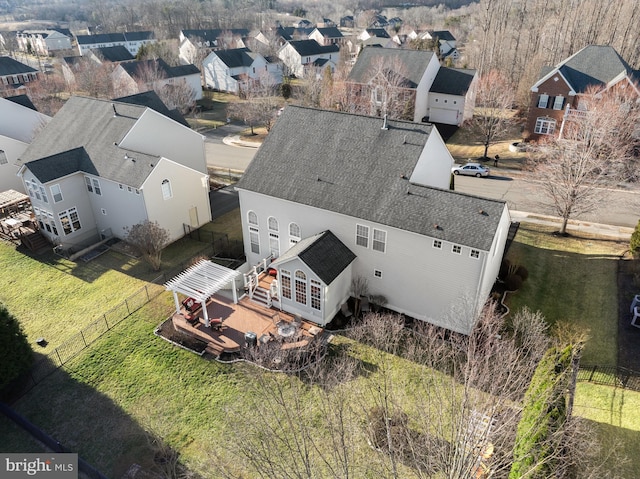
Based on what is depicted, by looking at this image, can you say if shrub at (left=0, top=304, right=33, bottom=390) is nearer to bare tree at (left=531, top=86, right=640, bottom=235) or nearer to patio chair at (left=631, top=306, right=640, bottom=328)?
patio chair at (left=631, top=306, right=640, bottom=328)

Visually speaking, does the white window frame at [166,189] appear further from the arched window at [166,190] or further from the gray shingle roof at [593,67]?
the gray shingle roof at [593,67]

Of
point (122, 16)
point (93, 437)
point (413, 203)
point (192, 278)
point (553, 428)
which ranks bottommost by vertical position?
point (93, 437)

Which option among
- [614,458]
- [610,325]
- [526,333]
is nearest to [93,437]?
[526,333]

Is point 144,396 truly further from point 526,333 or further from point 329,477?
point 526,333

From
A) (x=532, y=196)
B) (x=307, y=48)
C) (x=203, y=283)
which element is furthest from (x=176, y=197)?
(x=307, y=48)

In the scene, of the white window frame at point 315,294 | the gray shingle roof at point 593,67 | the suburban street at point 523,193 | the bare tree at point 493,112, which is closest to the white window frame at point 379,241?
the white window frame at point 315,294

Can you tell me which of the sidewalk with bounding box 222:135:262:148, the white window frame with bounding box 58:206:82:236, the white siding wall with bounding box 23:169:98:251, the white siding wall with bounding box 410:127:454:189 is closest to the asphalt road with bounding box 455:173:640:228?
the white siding wall with bounding box 410:127:454:189

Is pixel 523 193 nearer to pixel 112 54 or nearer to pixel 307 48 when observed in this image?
pixel 307 48
